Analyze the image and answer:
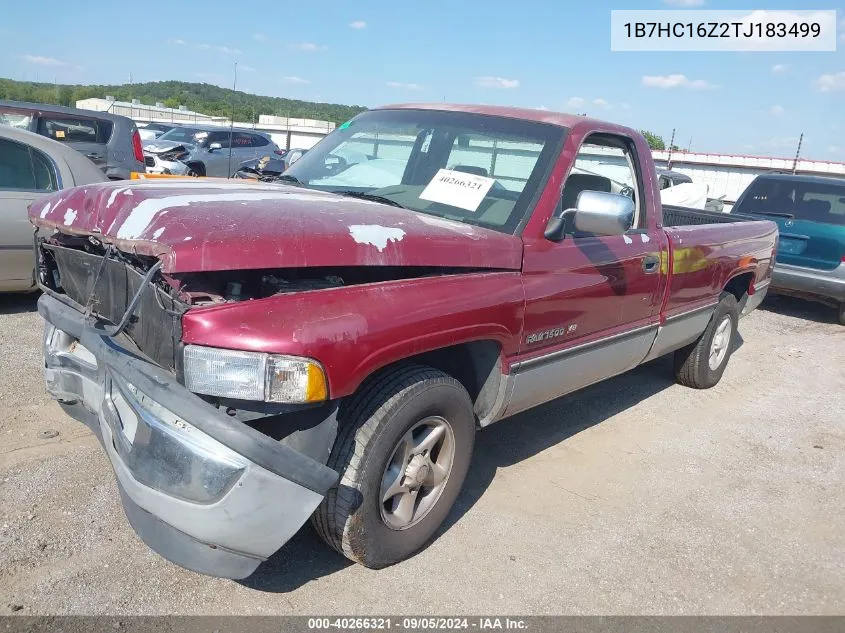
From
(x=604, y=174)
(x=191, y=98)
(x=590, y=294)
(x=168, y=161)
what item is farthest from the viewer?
(x=191, y=98)

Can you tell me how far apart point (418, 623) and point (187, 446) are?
1.11 meters

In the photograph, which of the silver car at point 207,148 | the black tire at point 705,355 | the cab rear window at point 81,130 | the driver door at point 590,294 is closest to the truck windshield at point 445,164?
the driver door at point 590,294

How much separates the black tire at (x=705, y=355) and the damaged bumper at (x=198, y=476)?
4.02 meters

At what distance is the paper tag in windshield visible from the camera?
134 inches

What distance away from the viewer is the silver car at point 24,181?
565 cm

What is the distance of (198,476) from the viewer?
2238mm

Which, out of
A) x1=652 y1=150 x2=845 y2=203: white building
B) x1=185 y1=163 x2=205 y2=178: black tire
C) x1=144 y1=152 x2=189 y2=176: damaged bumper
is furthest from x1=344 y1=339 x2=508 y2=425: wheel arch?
x1=652 y1=150 x2=845 y2=203: white building

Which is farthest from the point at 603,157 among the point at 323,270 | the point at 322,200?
the point at 323,270

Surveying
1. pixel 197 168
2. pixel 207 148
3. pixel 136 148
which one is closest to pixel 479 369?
pixel 136 148

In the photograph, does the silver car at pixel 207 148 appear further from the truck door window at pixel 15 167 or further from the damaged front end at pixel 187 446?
the damaged front end at pixel 187 446

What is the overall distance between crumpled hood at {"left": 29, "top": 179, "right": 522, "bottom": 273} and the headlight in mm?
285

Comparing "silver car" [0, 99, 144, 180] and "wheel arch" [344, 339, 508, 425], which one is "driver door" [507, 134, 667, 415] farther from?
"silver car" [0, 99, 144, 180]

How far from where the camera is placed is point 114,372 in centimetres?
249

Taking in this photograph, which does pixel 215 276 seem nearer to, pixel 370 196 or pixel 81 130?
pixel 370 196
